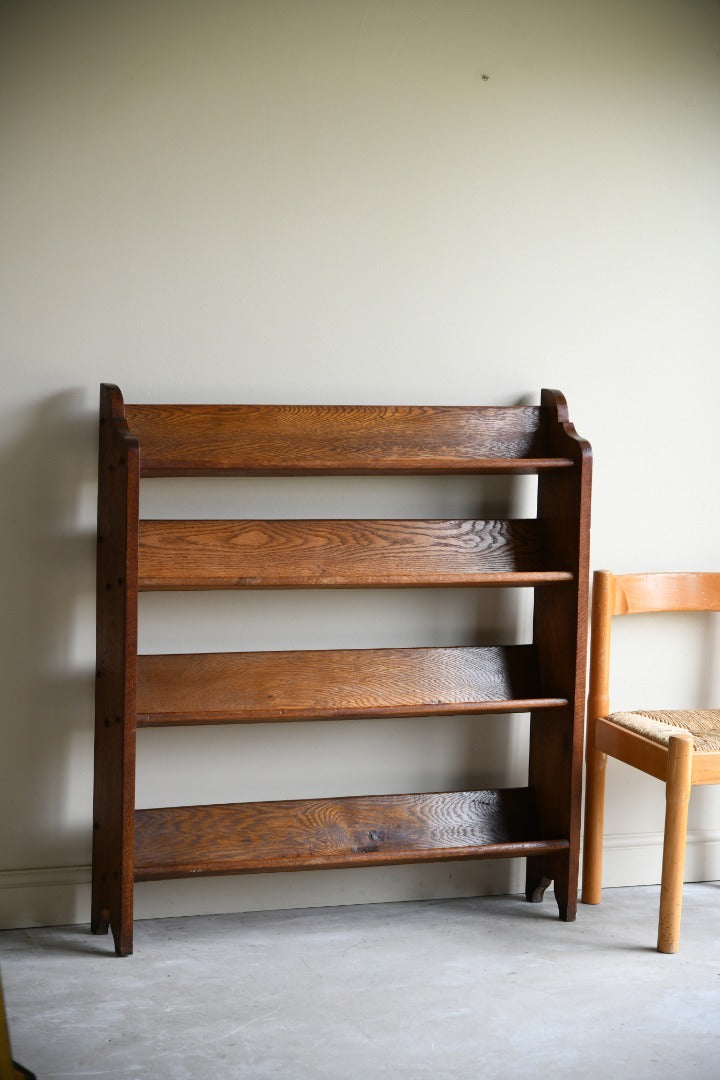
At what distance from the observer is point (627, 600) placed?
9.78 ft

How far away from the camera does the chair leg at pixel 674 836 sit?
2605 millimetres

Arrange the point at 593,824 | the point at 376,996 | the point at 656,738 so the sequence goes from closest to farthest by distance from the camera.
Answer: the point at 376,996 < the point at 656,738 < the point at 593,824

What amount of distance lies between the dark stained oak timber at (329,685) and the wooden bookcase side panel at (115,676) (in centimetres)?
10

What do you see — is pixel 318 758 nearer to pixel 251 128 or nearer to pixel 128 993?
pixel 128 993

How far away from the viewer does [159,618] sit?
2811 millimetres

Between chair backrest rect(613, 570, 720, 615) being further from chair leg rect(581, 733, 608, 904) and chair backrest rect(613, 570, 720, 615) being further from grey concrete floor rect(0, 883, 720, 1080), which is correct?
grey concrete floor rect(0, 883, 720, 1080)

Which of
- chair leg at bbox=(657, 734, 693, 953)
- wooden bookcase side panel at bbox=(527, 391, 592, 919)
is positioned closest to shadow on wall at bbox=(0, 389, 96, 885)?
wooden bookcase side panel at bbox=(527, 391, 592, 919)

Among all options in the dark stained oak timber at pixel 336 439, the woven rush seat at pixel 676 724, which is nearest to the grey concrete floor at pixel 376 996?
the woven rush seat at pixel 676 724

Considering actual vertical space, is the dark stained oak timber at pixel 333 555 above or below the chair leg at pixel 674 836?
above

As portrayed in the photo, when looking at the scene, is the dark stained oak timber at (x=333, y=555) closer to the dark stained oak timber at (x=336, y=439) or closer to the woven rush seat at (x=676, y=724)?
the dark stained oak timber at (x=336, y=439)

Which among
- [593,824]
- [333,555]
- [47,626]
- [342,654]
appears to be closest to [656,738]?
[593,824]

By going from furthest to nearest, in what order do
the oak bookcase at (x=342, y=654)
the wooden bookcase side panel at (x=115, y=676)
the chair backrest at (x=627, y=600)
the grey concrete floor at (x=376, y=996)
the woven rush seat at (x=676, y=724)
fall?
the chair backrest at (x=627, y=600), the woven rush seat at (x=676, y=724), the oak bookcase at (x=342, y=654), the wooden bookcase side panel at (x=115, y=676), the grey concrete floor at (x=376, y=996)

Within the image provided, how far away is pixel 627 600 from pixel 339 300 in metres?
1.06

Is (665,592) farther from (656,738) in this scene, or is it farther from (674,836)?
(674,836)
